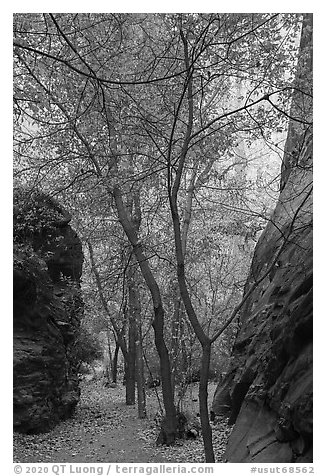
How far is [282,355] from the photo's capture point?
11.6 feet

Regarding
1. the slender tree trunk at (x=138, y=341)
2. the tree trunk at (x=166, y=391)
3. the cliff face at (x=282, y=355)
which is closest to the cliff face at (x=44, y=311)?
the slender tree trunk at (x=138, y=341)

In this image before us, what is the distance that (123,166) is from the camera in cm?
567

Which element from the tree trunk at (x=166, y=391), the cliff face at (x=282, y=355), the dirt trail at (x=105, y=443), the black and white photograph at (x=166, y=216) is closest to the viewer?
the cliff face at (x=282, y=355)

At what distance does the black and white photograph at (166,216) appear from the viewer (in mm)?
3680

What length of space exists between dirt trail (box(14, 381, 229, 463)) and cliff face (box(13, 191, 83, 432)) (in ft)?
0.97

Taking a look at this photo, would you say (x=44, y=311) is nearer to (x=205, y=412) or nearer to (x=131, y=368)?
(x=131, y=368)

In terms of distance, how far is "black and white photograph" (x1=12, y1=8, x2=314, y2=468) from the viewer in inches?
145

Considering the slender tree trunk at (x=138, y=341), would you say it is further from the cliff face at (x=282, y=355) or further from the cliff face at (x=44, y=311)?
the cliff face at (x=282, y=355)

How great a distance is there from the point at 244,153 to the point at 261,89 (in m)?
2.30

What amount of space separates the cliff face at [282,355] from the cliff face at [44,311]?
99.6 inches

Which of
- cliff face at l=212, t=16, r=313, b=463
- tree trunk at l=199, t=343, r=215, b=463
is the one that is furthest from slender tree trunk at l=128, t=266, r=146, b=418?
tree trunk at l=199, t=343, r=215, b=463

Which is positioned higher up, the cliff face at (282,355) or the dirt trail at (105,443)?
the cliff face at (282,355)

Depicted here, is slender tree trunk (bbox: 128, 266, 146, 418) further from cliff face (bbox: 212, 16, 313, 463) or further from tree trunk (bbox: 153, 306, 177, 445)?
cliff face (bbox: 212, 16, 313, 463)

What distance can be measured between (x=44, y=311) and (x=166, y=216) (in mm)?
2287
